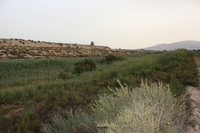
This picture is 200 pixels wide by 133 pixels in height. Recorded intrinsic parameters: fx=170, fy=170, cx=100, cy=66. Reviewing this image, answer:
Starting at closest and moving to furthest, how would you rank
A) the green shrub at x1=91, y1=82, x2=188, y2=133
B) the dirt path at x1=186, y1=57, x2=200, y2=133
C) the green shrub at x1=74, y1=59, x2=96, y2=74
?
the green shrub at x1=91, y1=82, x2=188, y2=133 < the dirt path at x1=186, y1=57, x2=200, y2=133 < the green shrub at x1=74, y1=59, x2=96, y2=74

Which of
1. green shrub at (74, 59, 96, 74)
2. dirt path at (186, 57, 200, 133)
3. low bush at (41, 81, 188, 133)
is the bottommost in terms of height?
green shrub at (74, 59, 96, 74)

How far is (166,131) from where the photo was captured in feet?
7.76

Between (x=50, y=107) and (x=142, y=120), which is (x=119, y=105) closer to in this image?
(x=142, y=120)

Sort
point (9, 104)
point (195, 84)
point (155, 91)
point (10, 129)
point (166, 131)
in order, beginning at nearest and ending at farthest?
point (166, 131) < point (155, 91) < point (10, 129) < point (195, 84) < point (9, 104)

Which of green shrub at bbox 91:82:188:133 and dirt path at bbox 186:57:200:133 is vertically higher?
green shrub at bbox 91:82:188:133

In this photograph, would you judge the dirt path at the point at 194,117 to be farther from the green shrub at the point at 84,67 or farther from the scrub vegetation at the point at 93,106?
the green shrub at the point at 84,67

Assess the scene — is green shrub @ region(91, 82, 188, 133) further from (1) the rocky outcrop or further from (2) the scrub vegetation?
(1) the rocky outcrop

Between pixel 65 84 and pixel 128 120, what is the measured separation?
25.8 ft

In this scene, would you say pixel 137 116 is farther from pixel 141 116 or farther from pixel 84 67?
pixel 84 67

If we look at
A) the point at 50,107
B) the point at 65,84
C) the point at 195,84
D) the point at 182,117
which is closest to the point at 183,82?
the point at 195,84

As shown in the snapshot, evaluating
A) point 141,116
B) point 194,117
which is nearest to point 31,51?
point 194,117

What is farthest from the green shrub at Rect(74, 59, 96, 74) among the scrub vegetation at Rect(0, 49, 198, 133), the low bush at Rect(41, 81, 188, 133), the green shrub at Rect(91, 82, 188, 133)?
the green shrub at Rect(91, 82, 188, 133)

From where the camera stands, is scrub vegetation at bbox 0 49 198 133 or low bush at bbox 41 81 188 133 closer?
low bush at bbox 41 81 188 133

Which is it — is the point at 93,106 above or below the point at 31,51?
below
